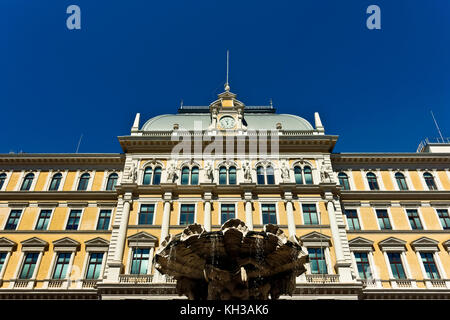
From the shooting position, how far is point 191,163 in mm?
29969

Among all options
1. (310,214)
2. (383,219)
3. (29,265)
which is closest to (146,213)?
(29,265)

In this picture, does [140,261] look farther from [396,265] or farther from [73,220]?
[396,265]

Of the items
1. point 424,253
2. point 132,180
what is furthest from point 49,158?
point 424,253

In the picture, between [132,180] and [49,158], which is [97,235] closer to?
[132,180]

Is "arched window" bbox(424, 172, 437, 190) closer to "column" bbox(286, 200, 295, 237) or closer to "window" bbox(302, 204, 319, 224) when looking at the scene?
"window" bbox(302, 204, 319, 224)

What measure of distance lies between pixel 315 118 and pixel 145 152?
50.5 feet

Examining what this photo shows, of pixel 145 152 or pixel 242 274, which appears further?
pixel 145 152

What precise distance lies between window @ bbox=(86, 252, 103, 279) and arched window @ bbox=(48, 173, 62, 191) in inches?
287

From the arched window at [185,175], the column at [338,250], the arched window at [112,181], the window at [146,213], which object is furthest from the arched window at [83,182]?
the column at [338,250]

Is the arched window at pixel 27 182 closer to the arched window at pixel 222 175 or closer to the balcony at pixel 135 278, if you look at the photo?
the balcony at pixel 135 278

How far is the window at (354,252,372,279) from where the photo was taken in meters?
25.0

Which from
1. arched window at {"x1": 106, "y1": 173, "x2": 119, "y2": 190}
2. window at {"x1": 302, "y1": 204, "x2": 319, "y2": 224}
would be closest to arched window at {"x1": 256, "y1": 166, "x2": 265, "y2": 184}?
window at {"x1": 302, "y1": 204, "x2": 319, "y2": 224}
